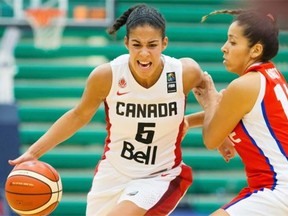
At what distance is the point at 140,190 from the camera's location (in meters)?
3.96

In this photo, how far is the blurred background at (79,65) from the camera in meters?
9.68

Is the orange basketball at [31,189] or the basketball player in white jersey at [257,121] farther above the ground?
the basketball player in white jersey at [257,121]

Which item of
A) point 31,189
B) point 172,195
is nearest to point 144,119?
point 172,195

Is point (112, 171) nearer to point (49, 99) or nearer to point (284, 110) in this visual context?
point (284, 110)

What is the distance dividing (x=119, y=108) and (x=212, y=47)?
22.3ft

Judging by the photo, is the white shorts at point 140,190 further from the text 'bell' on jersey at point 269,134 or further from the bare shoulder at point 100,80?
the text 'bell' on jersey at point 269,134

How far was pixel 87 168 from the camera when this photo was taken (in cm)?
983

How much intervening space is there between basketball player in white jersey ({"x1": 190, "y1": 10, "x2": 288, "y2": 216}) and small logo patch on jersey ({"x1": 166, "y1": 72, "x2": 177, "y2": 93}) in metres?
0.56

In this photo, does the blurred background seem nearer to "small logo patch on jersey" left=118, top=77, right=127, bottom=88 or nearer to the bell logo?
the bell logo

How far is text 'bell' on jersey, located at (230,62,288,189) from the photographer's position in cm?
333

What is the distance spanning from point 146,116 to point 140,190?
0.43 meters

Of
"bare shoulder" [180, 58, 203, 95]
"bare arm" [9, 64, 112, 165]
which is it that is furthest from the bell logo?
"bare shoulder" [180, 58, 203, 95]

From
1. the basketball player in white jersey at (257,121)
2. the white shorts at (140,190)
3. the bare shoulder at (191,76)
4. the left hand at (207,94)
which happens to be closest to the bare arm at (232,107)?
the basketball player in white jersey at (257,121)

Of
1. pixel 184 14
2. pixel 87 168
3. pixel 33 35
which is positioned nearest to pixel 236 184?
pixel 87 168
